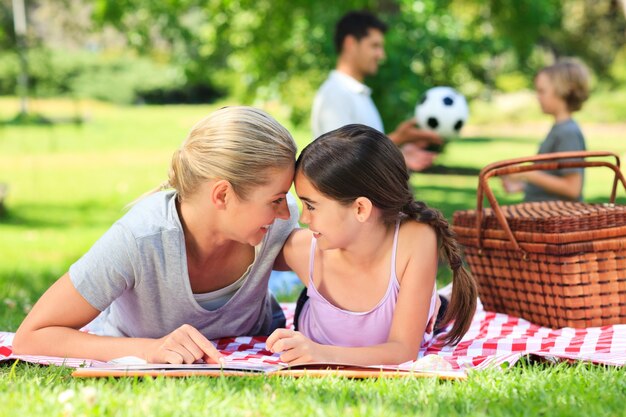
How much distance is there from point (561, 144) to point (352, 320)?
2.71 meters

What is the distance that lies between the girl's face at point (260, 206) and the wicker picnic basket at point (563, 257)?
A: 3.70 ft

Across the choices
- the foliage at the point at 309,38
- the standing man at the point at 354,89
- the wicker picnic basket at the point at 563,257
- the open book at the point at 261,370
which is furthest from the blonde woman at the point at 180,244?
the foliage at the point at 309,38

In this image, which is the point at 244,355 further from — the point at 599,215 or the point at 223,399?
the point at 599,215

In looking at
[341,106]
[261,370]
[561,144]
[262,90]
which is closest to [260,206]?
[261,370]

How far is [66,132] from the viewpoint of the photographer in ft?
72.9

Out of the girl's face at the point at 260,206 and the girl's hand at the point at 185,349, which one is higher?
the girl's face at the point at 260,206

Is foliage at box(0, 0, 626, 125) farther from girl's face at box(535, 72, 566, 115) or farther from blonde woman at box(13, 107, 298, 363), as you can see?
blonde woman at box(13, 107, 298, 363)

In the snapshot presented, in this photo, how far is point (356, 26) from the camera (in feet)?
19.6

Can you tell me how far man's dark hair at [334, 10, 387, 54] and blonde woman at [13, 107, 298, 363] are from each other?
3.01 metres

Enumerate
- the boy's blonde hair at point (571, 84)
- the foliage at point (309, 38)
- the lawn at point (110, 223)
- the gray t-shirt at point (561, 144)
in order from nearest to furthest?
the lawn at point (110, 223)
the gray t-shirt at point (561, 144)
the boy's blonde hair at point (571, 84)
the foliage at point (309, 38)

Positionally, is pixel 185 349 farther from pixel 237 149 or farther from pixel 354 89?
pixel 354 89

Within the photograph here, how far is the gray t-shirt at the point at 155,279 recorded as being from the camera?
2965mm

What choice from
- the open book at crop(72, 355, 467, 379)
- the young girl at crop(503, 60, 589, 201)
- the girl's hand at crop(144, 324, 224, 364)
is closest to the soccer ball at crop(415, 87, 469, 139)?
the young girl at crop(503, 60, 589, 201)

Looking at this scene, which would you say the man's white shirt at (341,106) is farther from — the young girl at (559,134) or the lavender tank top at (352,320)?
the lavender tank top at (352,320)
